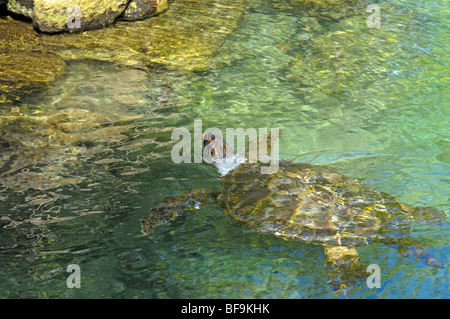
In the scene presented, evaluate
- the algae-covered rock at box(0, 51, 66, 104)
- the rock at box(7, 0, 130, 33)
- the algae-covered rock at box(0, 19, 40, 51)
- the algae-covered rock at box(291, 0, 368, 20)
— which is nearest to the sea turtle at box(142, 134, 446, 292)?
the algae-covered rock at box(0, 51, 66, 104)

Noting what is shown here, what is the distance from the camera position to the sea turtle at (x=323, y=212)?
3.20m

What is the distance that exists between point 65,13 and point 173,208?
4.51 m

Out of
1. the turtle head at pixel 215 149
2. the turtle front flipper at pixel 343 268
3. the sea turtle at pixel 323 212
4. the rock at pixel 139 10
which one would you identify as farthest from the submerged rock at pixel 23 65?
the turtle front flipper at pixel 343 268

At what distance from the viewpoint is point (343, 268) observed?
3055mm

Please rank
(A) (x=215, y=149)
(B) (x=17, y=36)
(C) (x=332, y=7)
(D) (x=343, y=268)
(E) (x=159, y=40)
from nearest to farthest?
(D) (x=343, y=268) → (A) (x=215, y=149) → (B) (x=17, y=36) → (E) (x=159, y=40) → (C) (x=332, y=7)

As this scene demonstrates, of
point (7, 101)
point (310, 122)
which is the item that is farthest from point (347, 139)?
point (7, 101)

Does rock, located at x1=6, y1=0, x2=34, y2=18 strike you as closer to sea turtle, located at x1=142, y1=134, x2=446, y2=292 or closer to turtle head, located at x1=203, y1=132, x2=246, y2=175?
turtle head, located at x1=203, y1=132, x2=246, y2=175

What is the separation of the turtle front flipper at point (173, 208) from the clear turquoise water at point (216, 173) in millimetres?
72

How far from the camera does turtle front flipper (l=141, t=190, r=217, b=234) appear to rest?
352 centimetres

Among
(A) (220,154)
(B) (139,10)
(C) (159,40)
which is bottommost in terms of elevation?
(A) (220,154)

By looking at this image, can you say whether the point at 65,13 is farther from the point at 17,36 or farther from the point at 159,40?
the point at 159,40

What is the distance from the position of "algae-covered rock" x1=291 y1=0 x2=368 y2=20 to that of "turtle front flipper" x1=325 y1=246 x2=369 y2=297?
5.83 m

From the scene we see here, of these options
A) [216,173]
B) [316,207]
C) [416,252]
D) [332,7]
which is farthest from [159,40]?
[416,252]

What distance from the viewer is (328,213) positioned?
3465 millimetres
